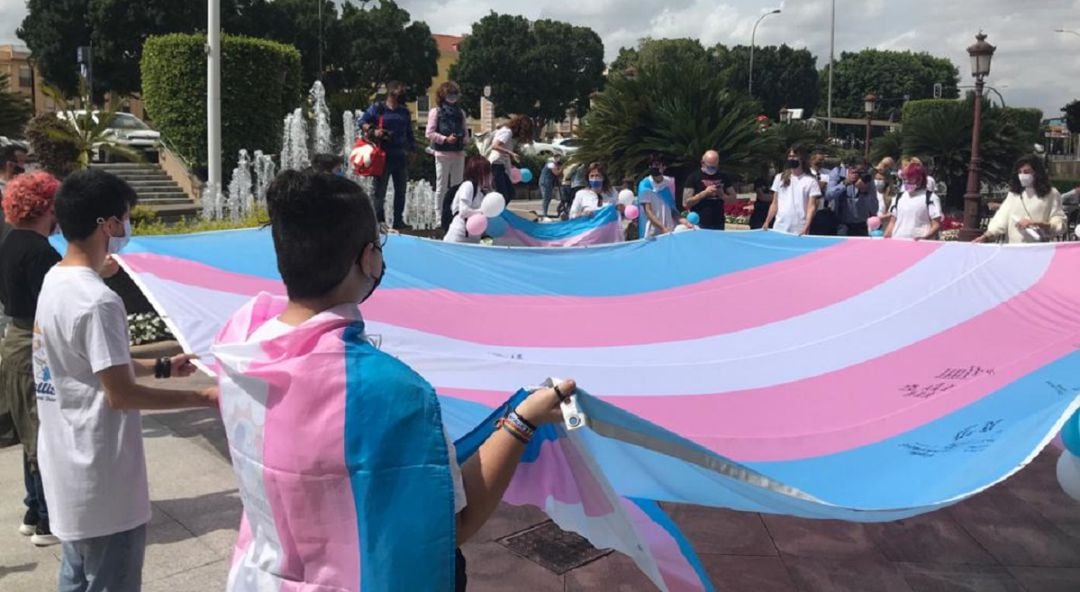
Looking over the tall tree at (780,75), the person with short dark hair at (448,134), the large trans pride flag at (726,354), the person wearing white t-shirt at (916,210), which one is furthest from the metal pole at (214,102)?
the tall tree at (780,75)

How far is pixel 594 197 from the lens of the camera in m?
11.2

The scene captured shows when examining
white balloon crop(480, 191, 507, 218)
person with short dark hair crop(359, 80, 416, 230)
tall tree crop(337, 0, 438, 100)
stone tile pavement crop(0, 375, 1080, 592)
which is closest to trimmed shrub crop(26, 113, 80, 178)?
stone tile pavement crop(0, 375, 1080, 592)

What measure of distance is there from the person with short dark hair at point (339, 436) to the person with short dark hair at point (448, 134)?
26.6 feet

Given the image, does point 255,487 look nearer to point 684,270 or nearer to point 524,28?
point 684,270

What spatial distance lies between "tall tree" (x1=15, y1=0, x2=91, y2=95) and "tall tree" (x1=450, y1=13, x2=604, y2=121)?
27.9m

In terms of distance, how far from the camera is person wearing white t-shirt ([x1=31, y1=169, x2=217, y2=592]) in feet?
8.54

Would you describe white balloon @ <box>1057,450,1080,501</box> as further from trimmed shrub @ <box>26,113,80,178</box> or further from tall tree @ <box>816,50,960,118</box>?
tall tree @ <box>816,50,960,118</box>

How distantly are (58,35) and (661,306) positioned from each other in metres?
41.8

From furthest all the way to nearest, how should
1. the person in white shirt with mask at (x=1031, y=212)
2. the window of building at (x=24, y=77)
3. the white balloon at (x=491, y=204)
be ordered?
the window of building at (x=24, y=77) → the white balloon at (x=491, y=204) → the person in white shirt with mask at (x=1031, y=212)

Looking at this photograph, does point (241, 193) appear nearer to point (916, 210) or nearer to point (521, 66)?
point (916, 210)

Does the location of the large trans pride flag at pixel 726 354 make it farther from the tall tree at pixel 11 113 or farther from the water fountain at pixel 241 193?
the tall tree at pixel 11 113

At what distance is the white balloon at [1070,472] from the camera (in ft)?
11.0

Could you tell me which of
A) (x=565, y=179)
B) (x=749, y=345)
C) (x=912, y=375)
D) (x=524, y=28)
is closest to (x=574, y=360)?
(x=749, y=345)

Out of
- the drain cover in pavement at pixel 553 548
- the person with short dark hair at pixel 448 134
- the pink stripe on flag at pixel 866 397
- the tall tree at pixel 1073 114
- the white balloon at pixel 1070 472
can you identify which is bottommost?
the drain cover in pavement at pixel 553 548
